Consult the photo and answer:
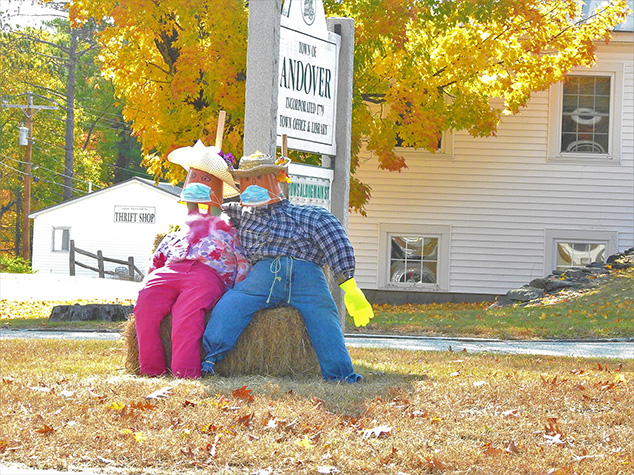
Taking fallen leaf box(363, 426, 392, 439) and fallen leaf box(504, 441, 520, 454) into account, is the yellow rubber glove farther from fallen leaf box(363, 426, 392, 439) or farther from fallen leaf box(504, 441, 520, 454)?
fallen leaf box(504, 441, 520, 454)

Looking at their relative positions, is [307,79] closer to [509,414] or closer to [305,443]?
[509,414]

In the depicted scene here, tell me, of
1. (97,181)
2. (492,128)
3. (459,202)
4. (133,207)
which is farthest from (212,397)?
(97,181)

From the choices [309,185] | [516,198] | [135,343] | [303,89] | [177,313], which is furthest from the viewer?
[516,198]

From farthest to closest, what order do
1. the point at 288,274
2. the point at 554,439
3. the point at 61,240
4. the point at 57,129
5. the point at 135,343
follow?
the point at 57,129
the point at 61,240
the point at 135,343
the point at 288,274
the point at 554,439

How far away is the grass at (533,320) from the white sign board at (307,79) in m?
3.49

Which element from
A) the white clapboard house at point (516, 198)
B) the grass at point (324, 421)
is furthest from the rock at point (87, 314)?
the white clapboard house at point (516, 198)

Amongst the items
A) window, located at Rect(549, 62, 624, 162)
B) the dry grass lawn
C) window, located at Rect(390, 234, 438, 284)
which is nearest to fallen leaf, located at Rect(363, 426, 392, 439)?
the dry grass lawn

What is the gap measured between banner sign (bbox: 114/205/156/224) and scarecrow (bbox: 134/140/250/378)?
29.6 meters

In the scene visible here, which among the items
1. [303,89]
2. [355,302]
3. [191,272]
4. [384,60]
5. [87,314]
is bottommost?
[87,314]

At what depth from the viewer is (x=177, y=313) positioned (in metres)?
6.11

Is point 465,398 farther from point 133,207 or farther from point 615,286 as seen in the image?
point 133,207

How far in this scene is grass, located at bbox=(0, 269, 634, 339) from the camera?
11188mm

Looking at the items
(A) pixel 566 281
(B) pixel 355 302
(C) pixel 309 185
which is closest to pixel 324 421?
(B) pixel 355 302

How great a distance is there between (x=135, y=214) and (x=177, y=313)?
1216 inches
